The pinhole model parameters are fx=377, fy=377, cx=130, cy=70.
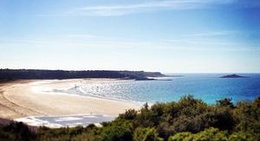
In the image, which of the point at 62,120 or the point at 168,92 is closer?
the point at 62,120

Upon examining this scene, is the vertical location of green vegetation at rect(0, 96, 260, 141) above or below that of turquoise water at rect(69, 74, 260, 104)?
above

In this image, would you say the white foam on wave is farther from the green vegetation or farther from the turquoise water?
the turquoise water

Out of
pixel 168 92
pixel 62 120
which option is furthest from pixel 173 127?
pixel 168 92

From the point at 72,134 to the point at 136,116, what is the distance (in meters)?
3.00

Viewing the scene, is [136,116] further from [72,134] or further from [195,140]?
[195,140]

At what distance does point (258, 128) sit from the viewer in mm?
13703

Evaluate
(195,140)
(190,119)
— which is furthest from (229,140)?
(190,119)

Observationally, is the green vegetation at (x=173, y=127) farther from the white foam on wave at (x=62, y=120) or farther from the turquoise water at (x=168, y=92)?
the turquoise water at (x=168, y=92)

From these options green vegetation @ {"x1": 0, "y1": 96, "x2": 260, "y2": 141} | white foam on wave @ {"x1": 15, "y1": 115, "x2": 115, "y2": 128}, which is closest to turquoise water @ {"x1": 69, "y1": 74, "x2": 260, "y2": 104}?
white foam on wave @ {"x1": 15, "y1": 115, "x2": 115, "y2": 128}

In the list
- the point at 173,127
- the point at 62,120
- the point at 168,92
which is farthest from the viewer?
the point at 168,92

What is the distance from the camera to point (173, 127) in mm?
14812

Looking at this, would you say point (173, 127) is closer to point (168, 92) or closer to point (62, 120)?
point (62, 120)

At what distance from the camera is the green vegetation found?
13516 millimetres

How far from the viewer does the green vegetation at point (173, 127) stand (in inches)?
532
